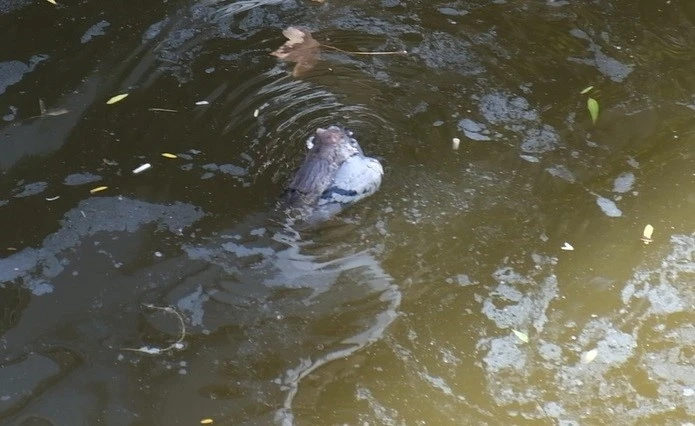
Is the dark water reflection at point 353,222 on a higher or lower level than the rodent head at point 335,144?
lower

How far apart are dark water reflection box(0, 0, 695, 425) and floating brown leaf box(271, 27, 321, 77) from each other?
0.07m

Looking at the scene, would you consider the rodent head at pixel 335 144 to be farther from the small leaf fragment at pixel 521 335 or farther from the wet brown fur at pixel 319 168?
the small leaf fragment at pixel 521 335

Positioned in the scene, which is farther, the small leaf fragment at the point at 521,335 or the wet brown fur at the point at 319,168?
the wet brown fur at the point at 319,168

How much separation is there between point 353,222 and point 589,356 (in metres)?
1.07

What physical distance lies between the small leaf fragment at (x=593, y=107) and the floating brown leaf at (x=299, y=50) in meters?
1.41

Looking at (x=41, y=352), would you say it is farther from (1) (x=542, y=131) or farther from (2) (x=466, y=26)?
(2) (x=466, y=26)

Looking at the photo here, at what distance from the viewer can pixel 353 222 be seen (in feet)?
11.0

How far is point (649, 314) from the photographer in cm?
313

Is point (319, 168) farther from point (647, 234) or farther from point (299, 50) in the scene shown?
point (647, 234)

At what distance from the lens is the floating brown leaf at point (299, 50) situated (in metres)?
4.16

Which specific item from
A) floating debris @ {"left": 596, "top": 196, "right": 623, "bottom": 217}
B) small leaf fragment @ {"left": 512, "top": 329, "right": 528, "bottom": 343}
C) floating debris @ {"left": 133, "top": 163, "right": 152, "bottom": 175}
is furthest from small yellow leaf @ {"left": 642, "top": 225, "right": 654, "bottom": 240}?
floating debris @ {"left": 133, "top": 163, "right": 152, "bottom": 175}

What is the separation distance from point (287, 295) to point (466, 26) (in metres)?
2.10

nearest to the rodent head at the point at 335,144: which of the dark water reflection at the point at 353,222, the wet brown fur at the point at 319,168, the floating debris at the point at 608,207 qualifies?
the wet brown fur at the point at 319,168

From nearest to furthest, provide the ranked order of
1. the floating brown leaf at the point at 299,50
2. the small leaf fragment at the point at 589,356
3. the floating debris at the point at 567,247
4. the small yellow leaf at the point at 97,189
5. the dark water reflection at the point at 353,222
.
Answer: the dark water reflection at the point at 353,222 < the small leaf fragment at the point at 589,356 < the floating debris at the point at 567,247 < the small yellow leaf at the point at 97,189 < the floating brown leaf at the point at 299,50
